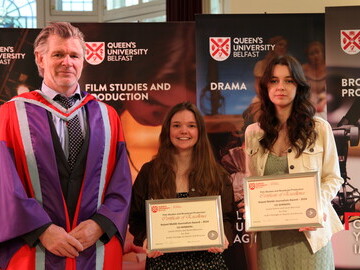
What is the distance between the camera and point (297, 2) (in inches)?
222

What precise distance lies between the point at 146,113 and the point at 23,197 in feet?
6.23

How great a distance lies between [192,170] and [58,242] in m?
0.88

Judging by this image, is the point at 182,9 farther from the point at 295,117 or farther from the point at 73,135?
the point at 73,135

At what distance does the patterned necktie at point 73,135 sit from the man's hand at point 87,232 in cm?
32

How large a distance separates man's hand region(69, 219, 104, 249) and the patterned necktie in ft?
1.04

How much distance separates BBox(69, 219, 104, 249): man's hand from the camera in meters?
3.10

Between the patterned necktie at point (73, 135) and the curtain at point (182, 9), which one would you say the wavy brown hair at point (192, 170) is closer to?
the patterned necktie at point (73, 135)

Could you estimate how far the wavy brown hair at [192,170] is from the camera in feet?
11.1

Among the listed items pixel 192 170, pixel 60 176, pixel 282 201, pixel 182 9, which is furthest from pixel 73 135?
pixel 182 9

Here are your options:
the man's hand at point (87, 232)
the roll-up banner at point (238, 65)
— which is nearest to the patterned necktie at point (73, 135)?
the man's hand at point (87, 232)

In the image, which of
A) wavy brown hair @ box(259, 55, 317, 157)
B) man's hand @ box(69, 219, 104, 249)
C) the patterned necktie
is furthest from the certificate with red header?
the patterned necktie

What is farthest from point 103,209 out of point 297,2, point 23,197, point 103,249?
point 297,2

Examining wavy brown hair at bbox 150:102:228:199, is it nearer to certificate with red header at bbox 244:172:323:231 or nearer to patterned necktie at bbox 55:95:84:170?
certificate with red header at bbox 244:172:323:231

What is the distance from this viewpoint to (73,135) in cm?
324
